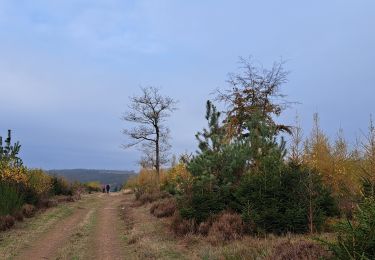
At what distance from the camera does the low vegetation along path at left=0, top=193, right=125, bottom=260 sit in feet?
40.7

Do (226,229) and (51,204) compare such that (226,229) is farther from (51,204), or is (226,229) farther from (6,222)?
(51,204)

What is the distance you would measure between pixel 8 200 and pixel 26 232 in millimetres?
3498

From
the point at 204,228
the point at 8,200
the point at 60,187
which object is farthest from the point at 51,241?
the point at 60,187

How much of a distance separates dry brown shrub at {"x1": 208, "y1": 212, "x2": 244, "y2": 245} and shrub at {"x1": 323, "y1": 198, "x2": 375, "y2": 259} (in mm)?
6203

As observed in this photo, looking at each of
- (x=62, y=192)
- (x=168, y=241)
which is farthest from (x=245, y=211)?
(x=62, y=192)

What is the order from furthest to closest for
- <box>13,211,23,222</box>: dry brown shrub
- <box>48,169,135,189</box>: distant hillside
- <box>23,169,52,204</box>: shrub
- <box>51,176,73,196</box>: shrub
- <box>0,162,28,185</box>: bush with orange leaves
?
<box>48,169,135,189</box>: distant hillside < <box>51,176,73,196</box>: shrub < <box>23,169,52,204</box>: shrub < <box>0,162,28,185</box>: bush with orange leaves < <box>13,211,23,222</box>: dry brown shrub

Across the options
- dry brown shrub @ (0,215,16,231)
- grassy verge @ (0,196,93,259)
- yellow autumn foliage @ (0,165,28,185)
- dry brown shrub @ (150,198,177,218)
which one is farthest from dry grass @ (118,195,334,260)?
yellow autumn foliage @ (0,165,28,185)

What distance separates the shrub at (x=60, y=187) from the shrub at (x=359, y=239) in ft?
99.8

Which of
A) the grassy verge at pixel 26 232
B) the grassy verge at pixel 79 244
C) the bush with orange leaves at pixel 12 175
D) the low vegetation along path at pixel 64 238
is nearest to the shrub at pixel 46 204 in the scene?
the grassy verge at pixel 26 232

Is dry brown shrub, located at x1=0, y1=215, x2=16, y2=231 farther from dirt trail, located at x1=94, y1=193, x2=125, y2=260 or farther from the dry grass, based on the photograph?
the dry grass

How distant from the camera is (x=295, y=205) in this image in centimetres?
1241

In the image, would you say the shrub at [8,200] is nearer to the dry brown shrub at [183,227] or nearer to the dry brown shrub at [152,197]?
the dry brown shrub at [183,227]

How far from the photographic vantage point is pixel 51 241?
48.4 feet

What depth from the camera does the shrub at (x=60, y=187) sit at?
115ft
